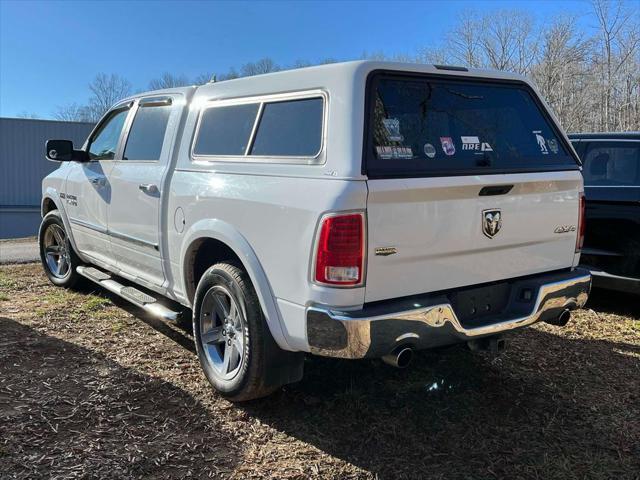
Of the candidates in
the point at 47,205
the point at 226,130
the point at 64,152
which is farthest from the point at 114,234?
the point at 47,205

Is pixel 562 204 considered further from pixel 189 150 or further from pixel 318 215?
pixel 189 150

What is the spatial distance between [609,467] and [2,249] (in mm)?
11292

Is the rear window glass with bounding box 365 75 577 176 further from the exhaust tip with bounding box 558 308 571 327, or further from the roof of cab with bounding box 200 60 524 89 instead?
the exhaust tip with bounding box 558 308 571 327

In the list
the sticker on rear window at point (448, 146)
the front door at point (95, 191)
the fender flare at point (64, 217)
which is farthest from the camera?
the fender flare at point (64, 217)

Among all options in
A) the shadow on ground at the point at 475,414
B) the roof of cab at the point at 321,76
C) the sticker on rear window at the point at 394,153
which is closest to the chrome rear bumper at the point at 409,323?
the shadow on ground at the point at 475,414

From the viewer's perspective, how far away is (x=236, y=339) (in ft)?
11.8

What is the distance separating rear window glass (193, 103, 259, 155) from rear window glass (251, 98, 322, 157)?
0.14 meters

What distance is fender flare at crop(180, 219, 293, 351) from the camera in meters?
3.13

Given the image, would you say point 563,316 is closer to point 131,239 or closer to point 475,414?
point 475,414

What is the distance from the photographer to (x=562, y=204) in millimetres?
3607

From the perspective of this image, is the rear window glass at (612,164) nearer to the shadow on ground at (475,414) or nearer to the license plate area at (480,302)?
the shadow on ground at (475,414)

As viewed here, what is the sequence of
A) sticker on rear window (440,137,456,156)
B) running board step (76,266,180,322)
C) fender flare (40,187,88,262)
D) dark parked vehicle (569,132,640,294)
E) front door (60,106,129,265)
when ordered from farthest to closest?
fender flare (40,187,88,262)
dark parked vehicle (569,132,640,294)
front door (60,106,129,265)
running board step (76,266,180,322)
sticker on rear window (440,137,456,156)

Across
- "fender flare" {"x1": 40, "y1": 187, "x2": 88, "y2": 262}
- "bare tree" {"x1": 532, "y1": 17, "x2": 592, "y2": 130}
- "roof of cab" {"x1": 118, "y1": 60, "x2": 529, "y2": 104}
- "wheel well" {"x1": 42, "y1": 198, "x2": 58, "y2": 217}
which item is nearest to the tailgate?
"roof of cab" {"x1": 118, "y1": 60, "x2": 529, "y2": 104}

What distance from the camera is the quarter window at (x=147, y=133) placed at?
4430 millimetres
